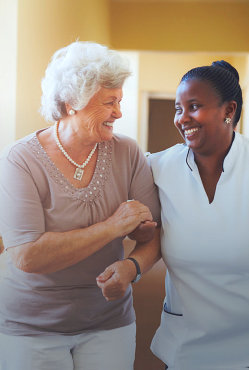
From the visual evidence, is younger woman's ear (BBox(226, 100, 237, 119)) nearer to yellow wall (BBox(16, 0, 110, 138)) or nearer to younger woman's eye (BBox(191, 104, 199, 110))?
younger woman's eye (BBox(191, 104, 199, 110))

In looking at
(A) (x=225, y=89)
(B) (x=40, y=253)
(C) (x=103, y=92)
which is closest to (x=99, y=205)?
(B) (x=40, y=253)

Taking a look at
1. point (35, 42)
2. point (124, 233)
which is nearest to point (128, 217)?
point (124, 233)

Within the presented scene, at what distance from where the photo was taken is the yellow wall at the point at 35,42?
108 inches

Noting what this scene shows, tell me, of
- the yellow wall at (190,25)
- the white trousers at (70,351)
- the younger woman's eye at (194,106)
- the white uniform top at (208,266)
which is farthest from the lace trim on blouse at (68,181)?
the yellow wall at (190,25)

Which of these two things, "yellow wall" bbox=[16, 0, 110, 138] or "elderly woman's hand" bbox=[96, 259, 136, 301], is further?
"yellow wall" bbox=[16, 0, 110, 138]

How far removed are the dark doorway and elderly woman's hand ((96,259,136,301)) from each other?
26.4 feet

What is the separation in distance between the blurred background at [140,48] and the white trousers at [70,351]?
847 millimetres

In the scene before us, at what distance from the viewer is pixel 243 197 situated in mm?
1482

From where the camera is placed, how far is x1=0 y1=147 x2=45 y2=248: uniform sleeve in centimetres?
136

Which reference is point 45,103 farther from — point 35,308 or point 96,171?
point 35,308

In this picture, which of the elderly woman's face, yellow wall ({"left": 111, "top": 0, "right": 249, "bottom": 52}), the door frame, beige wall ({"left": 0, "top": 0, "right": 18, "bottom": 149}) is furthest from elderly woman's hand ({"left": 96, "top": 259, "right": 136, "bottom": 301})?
the door frame

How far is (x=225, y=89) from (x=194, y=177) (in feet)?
0.99

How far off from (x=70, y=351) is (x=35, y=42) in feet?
6.89

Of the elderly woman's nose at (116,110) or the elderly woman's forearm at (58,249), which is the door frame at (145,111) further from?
the elderly woman's forearm at (58,249)
